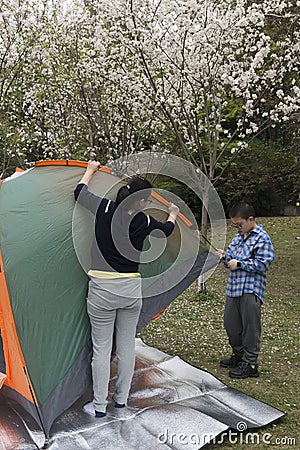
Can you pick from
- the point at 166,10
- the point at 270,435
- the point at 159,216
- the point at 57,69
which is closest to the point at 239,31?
the point at 166,10

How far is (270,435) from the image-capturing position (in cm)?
335

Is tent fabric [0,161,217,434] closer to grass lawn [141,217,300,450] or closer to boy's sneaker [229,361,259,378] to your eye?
grass lawn [141,217,300,450]

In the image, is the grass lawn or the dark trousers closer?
the grass lawn

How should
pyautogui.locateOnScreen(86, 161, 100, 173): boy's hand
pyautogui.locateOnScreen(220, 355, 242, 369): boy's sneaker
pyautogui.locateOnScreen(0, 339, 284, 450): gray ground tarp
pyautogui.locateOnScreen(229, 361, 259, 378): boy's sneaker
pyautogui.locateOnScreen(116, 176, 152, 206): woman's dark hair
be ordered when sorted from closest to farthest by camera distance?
pyautogui.locateOnScreen(0, 339, 284, 450): gray ground tarp → pyautogui.locateOnScreen(116, 176, 152, 206): woman's dark hair → pyautogui.locateOnScreen(86, 161, 100, 173): boy's hand → pyautogui.locateOnScreen(229, 361, 259, 378): boy's sneaker → pyautogui.locateOnScreen(220, 355, 242, 369): boy's sneaker

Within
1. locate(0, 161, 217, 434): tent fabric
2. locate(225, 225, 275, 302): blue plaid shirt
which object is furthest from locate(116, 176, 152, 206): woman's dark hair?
locate(225, 225, 275, 302): blue plaid shirt

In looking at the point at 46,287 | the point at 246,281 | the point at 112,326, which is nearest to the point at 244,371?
the point at 246,281

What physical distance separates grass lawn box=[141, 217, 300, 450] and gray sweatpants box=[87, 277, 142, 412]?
0.76 meters

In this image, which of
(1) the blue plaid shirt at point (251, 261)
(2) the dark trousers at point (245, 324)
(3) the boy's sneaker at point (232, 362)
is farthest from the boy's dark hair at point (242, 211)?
(3) the boy's sneaker at point (232, 362)

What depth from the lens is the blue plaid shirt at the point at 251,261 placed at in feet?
13.6

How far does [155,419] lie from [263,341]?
2.25 meters

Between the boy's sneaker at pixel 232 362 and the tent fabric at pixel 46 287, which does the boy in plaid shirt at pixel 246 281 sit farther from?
the tent fabric at pixel 46 287

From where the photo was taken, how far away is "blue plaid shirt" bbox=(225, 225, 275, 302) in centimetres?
415

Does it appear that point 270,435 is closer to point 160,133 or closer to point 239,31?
point 239,31

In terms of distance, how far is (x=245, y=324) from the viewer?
4.23 meters
